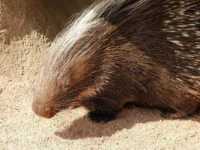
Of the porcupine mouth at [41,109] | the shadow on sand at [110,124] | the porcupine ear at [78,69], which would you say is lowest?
the shadow on sand at [110,124]

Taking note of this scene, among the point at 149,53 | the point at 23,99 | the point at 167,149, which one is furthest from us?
the point at 23,99

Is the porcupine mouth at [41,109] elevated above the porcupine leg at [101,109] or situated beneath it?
elevated above

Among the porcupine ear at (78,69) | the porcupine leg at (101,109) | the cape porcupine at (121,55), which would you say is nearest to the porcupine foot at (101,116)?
the porcupine leg at (101,109)

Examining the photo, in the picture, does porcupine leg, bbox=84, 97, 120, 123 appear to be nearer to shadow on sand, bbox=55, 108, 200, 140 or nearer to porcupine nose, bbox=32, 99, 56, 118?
shadow on sand, bbox=55, 108, 200, 140

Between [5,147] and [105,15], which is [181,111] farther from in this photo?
[5,147]

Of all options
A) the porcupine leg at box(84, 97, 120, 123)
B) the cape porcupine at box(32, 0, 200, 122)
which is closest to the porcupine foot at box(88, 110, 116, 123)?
the porcupine leg at box(84, 97, 120, 123)

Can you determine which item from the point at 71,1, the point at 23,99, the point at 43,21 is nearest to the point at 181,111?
the point at 23,99

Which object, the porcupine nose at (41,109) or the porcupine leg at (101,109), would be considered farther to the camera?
the porcupine leg at (101,109)

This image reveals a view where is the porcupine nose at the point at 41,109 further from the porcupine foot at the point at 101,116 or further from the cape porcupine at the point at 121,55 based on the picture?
the porcupine foot at the point at 101,116
